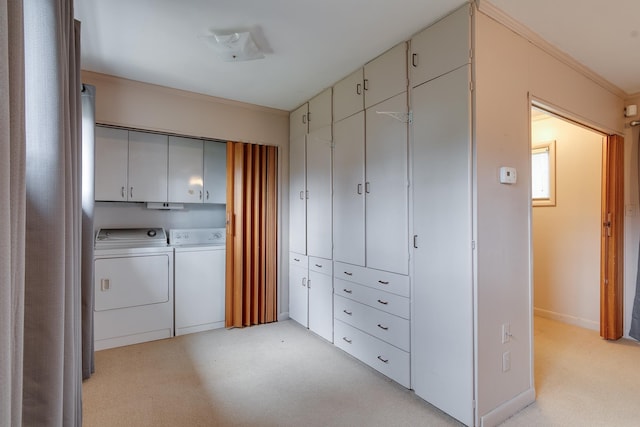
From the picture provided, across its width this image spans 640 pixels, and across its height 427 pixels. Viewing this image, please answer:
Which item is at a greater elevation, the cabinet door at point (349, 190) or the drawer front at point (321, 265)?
the cabinet door at point (349, 190)

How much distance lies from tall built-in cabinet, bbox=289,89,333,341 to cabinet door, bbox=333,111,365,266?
119mm

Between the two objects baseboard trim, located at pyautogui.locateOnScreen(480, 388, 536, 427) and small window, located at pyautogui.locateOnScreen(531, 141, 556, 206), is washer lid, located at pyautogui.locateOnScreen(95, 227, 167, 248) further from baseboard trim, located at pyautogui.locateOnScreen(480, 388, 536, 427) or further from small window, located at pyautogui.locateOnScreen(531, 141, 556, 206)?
small window, located at pyautogui.locateOnScreen(531, 141, 556, 206)

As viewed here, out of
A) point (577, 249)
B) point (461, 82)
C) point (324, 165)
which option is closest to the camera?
point (461, 82)

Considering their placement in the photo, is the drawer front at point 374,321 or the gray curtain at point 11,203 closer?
the gray curtain at point 11,203

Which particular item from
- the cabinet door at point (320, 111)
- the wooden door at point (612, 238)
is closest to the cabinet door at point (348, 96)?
the cabinet door at point (320, 111)

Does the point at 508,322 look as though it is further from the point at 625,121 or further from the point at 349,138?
the point at 625,121

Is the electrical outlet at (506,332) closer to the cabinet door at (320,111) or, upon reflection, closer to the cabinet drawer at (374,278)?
the cabinet drawer at (374,278)

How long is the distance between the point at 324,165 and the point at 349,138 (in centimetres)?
46

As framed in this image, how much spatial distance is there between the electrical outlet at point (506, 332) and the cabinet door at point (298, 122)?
2.60m

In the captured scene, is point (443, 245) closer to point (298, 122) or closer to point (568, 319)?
point (298, 122)

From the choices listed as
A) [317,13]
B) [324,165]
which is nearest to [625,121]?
[324,165]

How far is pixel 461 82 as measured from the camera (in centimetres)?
191

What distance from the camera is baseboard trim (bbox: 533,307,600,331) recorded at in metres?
3.51

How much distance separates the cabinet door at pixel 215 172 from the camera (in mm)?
3814
